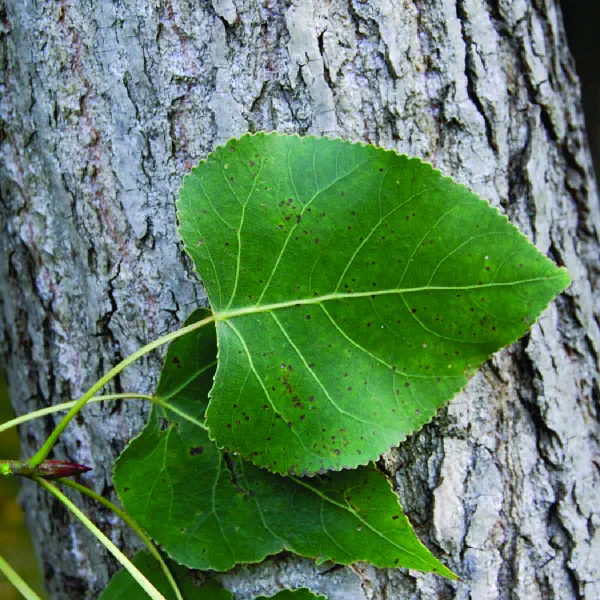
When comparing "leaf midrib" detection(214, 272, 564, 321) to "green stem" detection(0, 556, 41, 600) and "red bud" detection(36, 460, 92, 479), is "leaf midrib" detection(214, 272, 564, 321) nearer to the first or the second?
"red bud" detection(36, 460, 92, 479)

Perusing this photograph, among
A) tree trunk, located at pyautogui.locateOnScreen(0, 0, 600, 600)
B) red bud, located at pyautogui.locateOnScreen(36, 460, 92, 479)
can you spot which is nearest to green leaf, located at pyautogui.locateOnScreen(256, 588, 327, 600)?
tree trunk, located at pyautogui.locateOnScreen(0, 0, 600, 600)

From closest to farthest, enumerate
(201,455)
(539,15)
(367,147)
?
(367,147)
(201,455)
(539,15)

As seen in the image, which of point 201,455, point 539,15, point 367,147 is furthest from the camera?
point 539,15

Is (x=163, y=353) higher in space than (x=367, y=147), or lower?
lower

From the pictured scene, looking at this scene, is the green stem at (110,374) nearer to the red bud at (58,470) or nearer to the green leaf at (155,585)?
the red bud at (58,470)

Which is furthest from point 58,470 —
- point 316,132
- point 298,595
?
point 316,132

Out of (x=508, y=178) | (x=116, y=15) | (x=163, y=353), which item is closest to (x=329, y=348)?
(x=163, y=353)

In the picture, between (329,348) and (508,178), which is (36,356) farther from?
(508,178)
